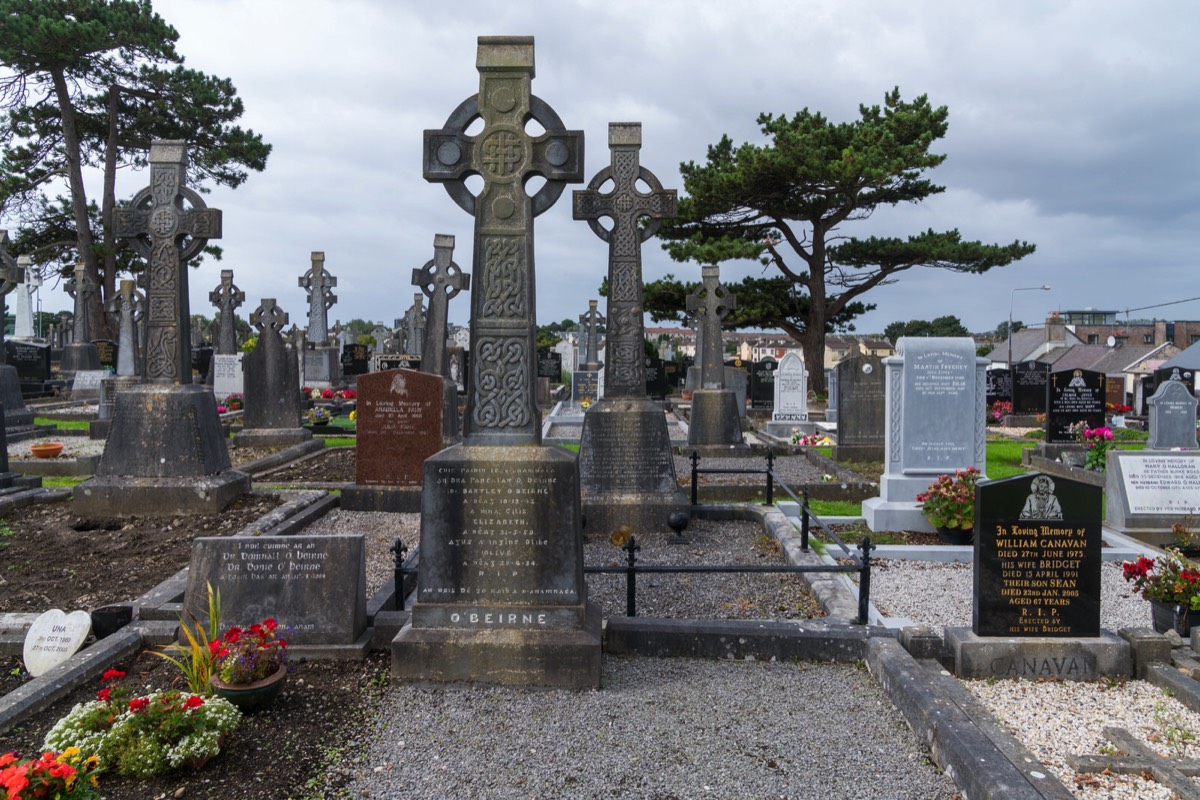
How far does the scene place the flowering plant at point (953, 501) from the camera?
855cm

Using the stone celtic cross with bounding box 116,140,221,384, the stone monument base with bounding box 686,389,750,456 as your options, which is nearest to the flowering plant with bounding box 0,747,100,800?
the stone celtic cross with bounding box 116,140,221,384

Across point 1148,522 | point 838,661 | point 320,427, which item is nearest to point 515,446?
point 838,661

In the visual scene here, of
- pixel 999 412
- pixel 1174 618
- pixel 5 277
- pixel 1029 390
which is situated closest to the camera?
pixel 1174 618

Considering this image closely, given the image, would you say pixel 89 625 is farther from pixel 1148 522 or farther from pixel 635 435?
pixel 1148 522

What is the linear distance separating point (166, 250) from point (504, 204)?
22.5 ft

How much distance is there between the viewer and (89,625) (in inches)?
199

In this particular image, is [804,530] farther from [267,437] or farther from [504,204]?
[267,437]

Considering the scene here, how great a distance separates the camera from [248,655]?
13.8ft

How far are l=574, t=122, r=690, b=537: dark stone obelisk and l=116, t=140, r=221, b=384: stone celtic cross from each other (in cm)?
492

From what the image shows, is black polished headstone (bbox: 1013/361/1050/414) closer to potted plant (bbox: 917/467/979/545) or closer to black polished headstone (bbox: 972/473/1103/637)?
potted plant (bbox: 917/467/979/545)

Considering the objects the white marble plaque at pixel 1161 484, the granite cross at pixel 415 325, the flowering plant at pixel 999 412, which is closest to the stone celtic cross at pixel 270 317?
the granite cross at pixel 415 325

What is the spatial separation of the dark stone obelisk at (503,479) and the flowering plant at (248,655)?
70 cm

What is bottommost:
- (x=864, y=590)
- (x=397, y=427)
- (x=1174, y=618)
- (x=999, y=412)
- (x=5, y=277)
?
(x=1174, y=618)

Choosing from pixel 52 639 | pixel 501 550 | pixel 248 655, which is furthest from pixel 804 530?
pixel 52 639
